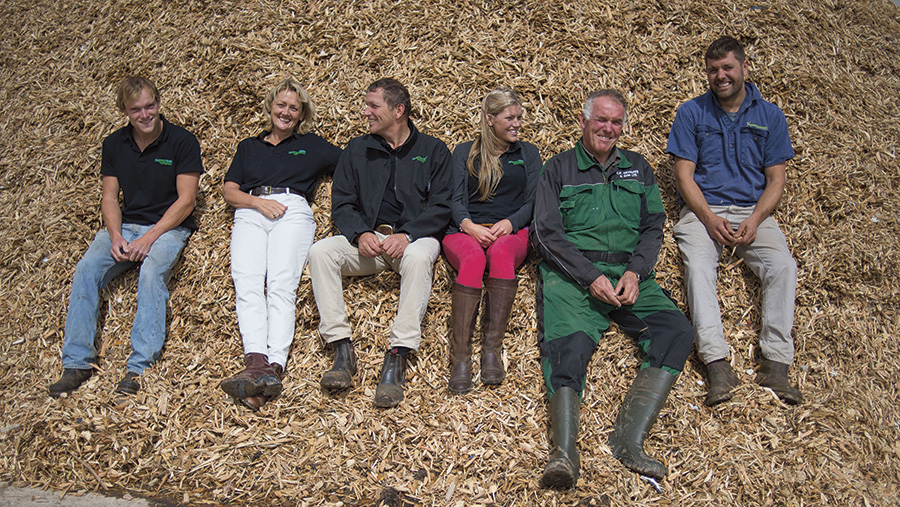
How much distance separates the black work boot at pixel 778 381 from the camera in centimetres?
370

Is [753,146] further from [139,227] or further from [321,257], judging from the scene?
[139,227]

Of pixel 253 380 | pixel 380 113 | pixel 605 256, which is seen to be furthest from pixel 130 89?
pixel 605 256

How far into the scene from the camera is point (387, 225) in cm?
425

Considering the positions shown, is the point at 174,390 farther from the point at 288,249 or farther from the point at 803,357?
the point at 803,357

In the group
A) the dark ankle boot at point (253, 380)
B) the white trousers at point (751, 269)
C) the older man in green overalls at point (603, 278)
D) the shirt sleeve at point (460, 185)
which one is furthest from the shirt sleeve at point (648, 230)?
the dark ankle boot at point (253, 380)

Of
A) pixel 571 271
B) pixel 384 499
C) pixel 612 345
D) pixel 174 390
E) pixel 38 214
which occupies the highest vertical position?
pixel 38 214

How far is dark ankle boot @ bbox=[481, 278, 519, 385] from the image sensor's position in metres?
3.79

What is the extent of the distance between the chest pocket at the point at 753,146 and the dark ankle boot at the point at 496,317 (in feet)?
6.67

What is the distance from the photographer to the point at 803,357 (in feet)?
13.0

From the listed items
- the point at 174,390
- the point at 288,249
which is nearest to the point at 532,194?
the point at 288,249

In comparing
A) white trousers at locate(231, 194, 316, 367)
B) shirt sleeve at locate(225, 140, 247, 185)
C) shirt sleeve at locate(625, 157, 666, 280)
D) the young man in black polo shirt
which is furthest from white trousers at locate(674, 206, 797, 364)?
the young man in black polo shirt

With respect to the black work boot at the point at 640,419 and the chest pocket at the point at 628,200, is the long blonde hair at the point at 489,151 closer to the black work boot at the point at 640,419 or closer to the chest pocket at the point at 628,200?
the chest pocket at the point at 628,200

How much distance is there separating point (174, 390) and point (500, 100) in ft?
9.77

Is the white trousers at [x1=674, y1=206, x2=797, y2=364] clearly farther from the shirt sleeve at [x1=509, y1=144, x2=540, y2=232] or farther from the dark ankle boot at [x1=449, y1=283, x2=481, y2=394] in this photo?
the dark ankle boot at [x1=449, y1=283, x2=481, y2=394]
